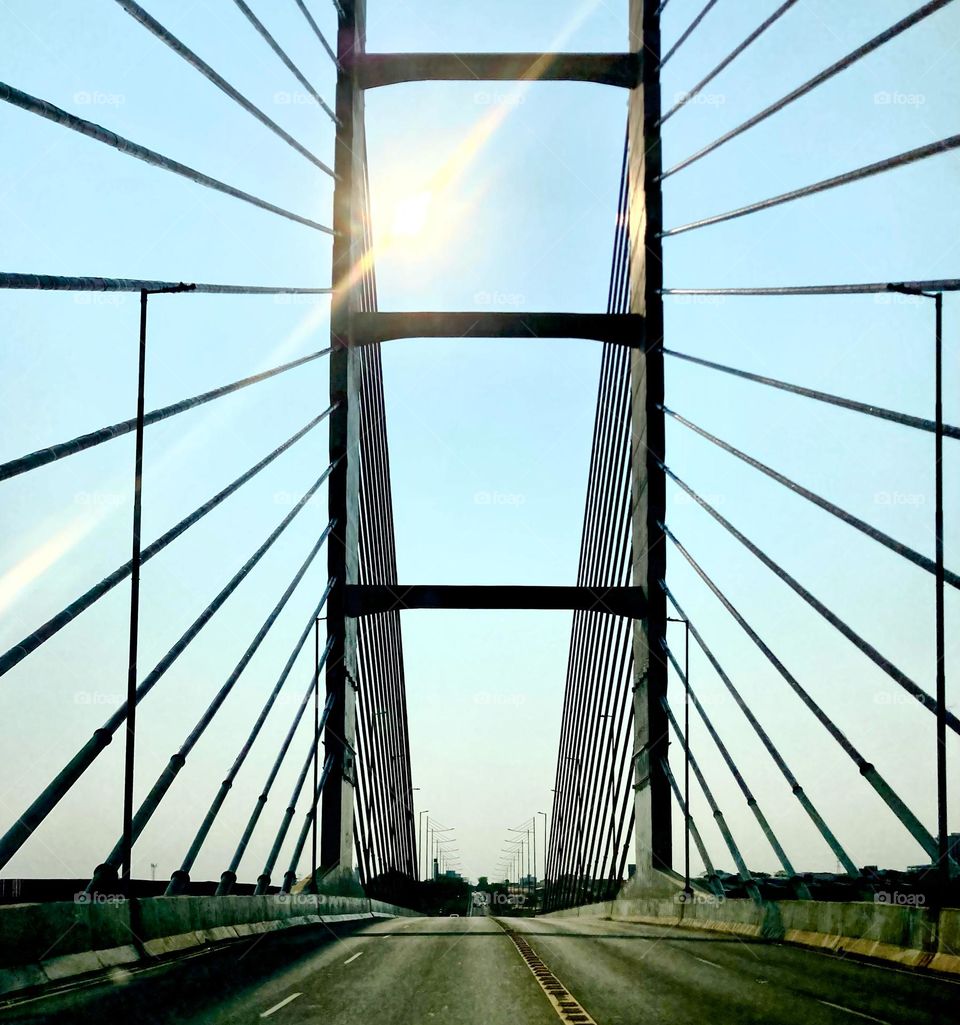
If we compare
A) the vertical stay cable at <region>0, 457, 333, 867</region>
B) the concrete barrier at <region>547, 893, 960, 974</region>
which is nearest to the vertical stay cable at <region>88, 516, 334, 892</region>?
the vertical stay cable at <region>0, 457, 333, 867</region>

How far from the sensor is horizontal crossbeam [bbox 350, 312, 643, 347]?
1155 inches

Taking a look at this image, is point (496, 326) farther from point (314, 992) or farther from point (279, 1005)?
point (279, 1005)

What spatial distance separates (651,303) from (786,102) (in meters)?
7.10

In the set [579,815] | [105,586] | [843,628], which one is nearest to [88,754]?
[105,586]

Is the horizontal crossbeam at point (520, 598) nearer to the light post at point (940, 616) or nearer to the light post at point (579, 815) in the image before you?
the light post at point (940, 616)

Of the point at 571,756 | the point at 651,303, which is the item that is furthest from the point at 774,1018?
the point at 571,756

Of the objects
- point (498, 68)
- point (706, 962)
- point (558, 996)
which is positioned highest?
point (498, 68)

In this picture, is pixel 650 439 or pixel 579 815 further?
pixel 579 815

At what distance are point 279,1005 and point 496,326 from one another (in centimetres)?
1916

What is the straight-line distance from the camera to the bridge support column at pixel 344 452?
97.1ft

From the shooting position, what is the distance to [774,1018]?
11281 mm

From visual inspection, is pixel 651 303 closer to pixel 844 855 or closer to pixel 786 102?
pixel 786 102

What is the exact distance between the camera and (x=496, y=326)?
29297 mm

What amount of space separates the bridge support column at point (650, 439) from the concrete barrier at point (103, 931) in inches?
361
